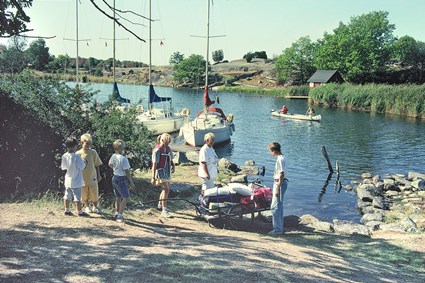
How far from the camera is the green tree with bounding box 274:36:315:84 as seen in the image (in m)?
100

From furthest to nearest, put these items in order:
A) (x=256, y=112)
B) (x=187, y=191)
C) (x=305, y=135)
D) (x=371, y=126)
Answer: (x=256, y=112)
(x=371, y=126)
(x=305, y=135)
(x=187, y=191)

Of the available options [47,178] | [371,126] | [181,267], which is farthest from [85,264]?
[371,126]

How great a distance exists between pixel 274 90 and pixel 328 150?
6183cm

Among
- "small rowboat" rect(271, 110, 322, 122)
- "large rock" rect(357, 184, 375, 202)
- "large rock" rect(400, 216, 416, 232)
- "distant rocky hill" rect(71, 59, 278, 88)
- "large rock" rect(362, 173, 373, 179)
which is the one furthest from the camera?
"distant rocky hill" rect(71, 59, 278, 88)

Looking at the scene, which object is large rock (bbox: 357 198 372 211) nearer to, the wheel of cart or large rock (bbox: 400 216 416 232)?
large rock (bbox: 400 216 416 232)

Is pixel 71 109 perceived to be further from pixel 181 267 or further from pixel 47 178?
pixel 181 267

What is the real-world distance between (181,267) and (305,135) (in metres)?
30.3

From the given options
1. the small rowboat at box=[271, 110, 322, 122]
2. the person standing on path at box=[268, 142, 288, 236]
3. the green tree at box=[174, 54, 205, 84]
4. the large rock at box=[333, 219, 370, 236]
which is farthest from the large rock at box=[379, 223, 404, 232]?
the green tree at box=[174, 54, 205, 84]

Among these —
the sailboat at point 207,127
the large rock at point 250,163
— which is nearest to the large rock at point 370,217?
the large rock at point 250,163

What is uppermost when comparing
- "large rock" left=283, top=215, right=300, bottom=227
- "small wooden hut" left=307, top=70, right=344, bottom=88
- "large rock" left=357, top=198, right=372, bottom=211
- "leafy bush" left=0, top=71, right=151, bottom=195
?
"small wooden hut" left=307, top=70, right=344, bottom=88

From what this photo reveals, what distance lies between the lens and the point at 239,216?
973 centimetres

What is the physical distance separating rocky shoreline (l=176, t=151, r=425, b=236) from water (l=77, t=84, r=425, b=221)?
721 millimetres

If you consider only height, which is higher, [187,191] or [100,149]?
[100,149]

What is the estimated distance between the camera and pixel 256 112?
54406mm
